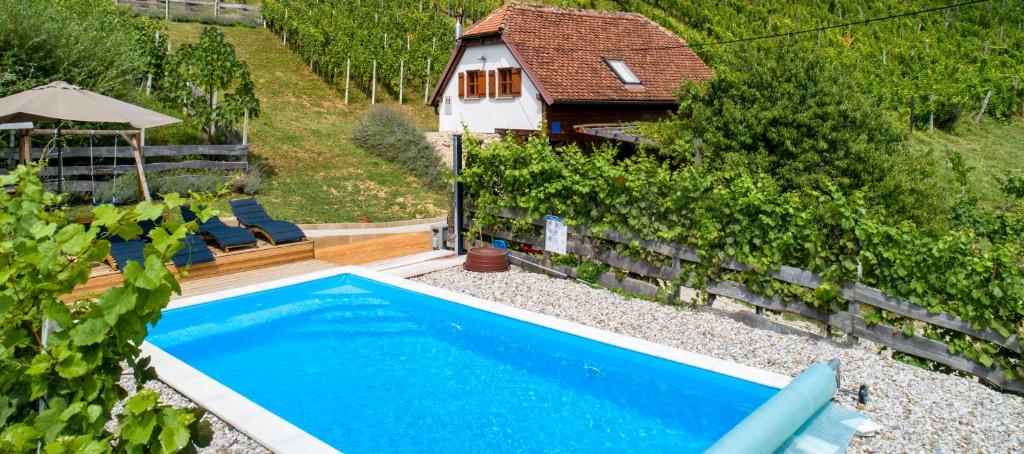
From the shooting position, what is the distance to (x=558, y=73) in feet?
77.7

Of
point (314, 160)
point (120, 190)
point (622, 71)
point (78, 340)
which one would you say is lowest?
point (120, 190)

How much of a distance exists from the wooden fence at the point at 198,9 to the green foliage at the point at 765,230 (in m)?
37.2

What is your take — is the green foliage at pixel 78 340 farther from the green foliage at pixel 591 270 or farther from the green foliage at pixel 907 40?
the green foliage at pixel 907 40

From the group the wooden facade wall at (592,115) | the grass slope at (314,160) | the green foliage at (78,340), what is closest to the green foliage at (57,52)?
the grass slope at (314,160)

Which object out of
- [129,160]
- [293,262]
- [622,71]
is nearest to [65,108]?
[293,262]

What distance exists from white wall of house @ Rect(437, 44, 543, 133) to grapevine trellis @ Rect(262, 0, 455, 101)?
768cm

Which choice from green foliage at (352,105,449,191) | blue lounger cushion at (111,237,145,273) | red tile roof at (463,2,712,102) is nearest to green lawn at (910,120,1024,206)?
red tile roof at (463,2,712,102)

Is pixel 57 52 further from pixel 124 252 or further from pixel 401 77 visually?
pixel 401 77

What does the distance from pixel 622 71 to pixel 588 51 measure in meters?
1.46

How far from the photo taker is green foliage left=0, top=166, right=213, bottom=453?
2.40 metres

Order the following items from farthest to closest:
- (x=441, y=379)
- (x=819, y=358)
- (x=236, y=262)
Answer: (x=236, y=262), (x=441, y=379), (x=819, y=358)

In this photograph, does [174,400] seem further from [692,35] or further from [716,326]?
[692,35]

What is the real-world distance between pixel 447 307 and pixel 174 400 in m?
4.01

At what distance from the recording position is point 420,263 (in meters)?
11.8
